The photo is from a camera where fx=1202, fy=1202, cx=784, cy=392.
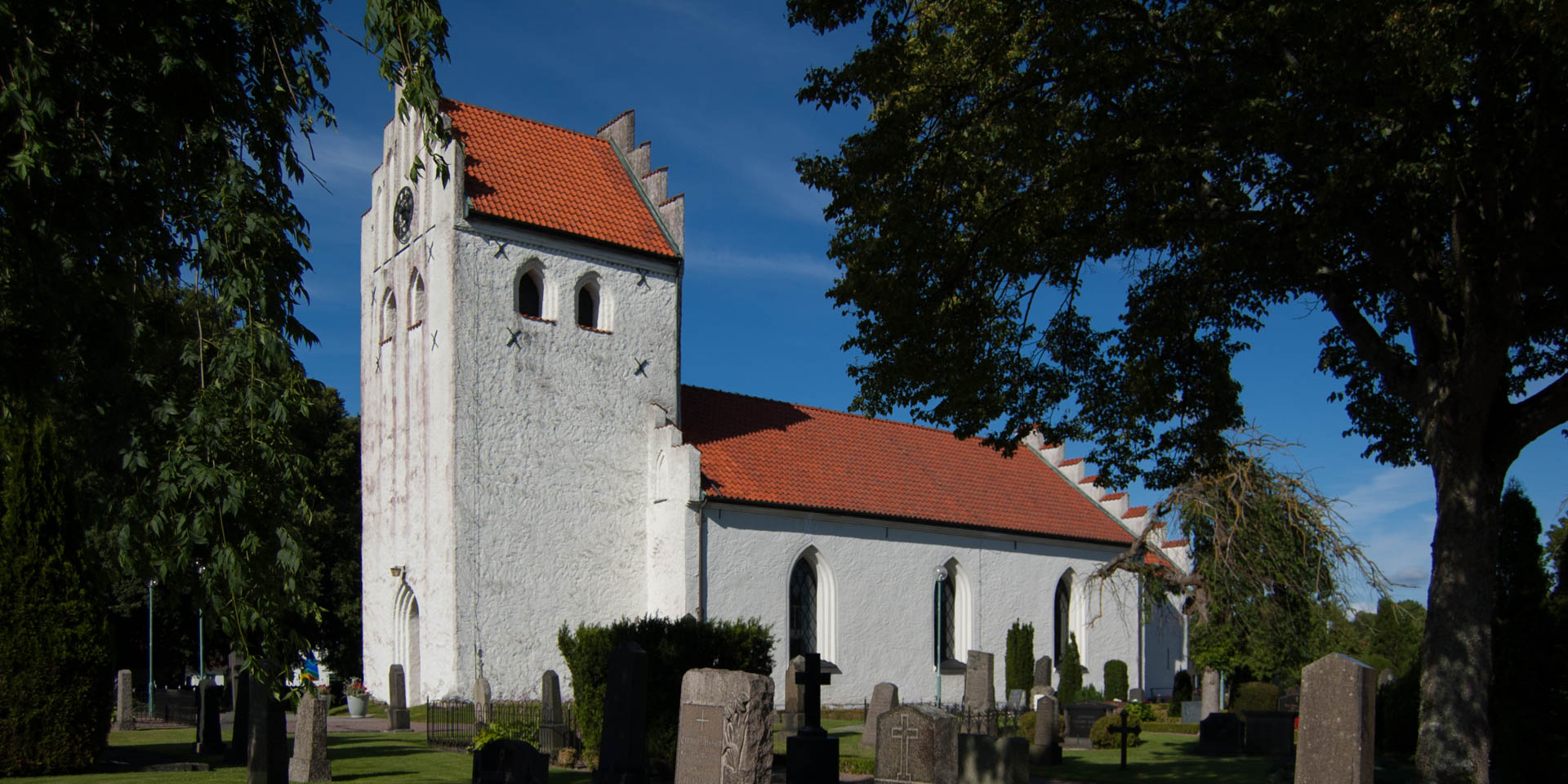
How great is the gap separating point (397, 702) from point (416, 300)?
8.29 m

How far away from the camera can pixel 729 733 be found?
10.4 m

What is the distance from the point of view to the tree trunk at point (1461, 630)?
32.8 feet

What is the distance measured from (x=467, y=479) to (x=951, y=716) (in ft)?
41.0

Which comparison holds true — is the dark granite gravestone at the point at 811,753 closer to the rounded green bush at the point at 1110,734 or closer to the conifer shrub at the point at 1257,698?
the rounded green bush at the point at 1110,734

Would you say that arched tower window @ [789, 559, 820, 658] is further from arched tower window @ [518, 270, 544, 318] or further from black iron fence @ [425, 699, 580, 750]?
arched tower window @ [518, 270, 544, 318]

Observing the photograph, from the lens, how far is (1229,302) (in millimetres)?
13453

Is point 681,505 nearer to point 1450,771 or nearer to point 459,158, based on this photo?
point 459,158

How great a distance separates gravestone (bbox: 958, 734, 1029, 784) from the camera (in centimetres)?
1312

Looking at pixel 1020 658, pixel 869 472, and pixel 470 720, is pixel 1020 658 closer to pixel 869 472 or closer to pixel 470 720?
pixel 869 472

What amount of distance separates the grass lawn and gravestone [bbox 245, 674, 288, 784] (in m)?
2.06

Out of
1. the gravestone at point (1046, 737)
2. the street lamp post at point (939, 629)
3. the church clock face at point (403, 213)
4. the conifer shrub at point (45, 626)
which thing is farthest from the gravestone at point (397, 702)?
the street lamp post at point (939, 629)

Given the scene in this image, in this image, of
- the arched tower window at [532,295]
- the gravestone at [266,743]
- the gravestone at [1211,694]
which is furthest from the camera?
the arched tower window at [532,295]

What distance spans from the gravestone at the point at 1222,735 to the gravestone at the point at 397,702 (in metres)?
13.3

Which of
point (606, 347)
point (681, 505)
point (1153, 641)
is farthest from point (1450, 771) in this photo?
point (1153, 641)
